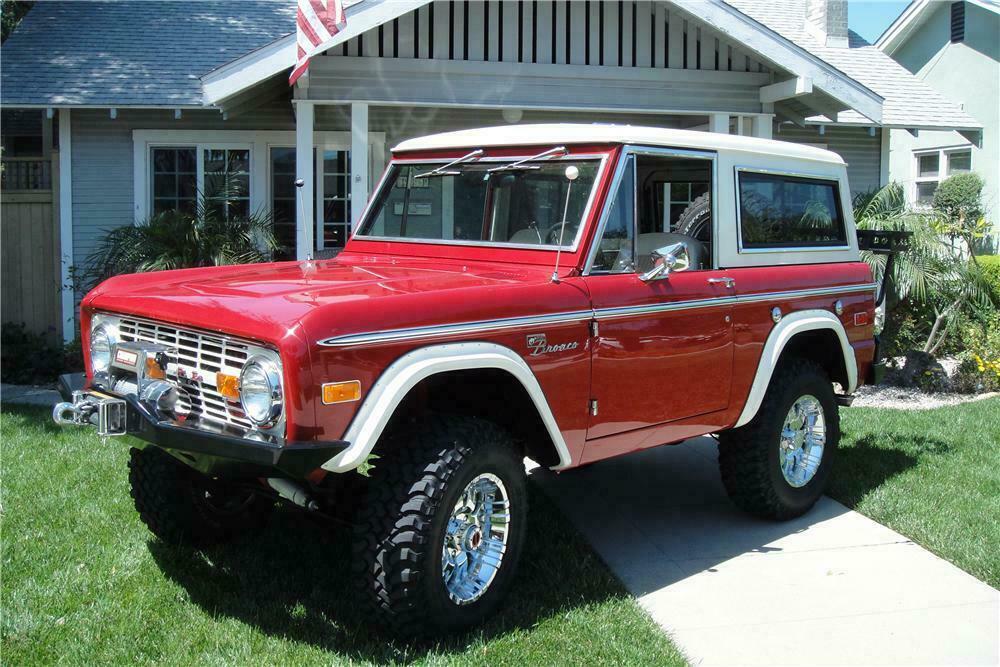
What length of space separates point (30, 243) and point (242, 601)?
347 inches

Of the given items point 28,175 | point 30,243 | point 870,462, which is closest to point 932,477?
point 870,462

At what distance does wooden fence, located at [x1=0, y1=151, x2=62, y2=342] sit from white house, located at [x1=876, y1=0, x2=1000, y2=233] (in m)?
13.1

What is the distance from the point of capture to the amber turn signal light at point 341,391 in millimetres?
3369

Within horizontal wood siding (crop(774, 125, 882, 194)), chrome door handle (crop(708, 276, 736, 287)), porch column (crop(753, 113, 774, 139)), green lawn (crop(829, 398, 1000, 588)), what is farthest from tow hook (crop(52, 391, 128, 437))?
horizontal wood siding (crop(774, 125, 882, 194))

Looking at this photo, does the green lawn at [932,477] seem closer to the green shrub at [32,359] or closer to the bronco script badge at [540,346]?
the bronco script badge at [540,346]

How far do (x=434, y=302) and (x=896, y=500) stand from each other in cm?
354

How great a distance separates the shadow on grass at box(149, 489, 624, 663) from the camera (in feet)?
12.8

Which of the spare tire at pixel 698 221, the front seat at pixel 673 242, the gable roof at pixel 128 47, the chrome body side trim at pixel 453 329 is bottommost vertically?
the chrome body side trim at pixel 453 329

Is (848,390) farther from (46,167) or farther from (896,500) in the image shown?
(46,167)

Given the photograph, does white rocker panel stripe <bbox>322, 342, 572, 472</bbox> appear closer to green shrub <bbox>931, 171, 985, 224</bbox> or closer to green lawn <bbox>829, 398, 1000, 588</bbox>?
green lawn <bbox>829, 398, 1000, 588</bbox>

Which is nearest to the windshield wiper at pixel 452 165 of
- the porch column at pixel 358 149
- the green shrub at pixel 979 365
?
the porch column at pixel 358 149

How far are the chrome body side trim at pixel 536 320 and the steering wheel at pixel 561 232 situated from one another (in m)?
0.42

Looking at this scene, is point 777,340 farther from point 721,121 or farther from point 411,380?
point 721,121

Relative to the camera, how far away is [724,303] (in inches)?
193
